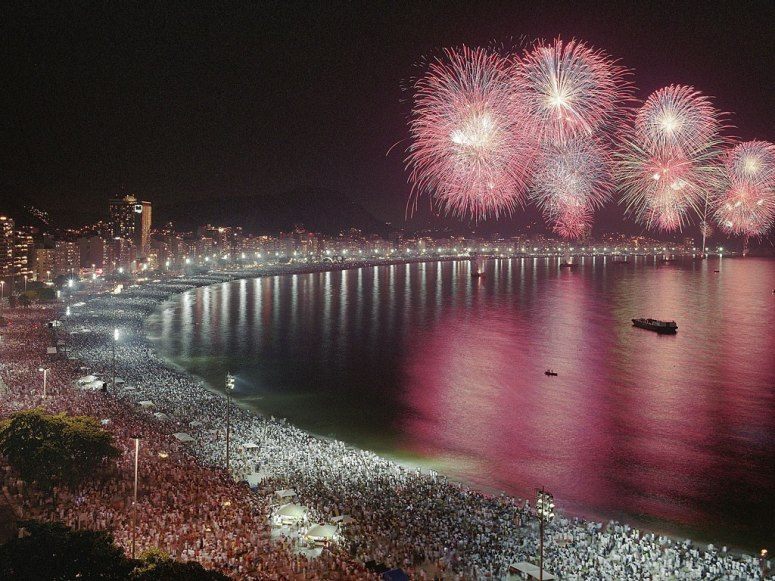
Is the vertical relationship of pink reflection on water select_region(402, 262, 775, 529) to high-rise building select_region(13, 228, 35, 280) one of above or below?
below

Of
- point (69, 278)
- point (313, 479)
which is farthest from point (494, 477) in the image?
point (69, 278)

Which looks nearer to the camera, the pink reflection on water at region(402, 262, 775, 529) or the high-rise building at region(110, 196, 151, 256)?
the pink reflection on water at region(402, 262, 775, 529)

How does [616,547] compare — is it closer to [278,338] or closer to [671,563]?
[671,563]

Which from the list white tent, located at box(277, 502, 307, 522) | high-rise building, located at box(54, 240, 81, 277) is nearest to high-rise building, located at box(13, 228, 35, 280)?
high-rise building, located at box(54, 240, 81, 277)

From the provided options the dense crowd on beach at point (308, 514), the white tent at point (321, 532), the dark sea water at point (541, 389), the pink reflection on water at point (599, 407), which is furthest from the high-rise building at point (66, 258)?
the white tent at point (321, 532)

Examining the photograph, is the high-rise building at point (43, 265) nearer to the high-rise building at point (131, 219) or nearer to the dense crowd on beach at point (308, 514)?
the high-rise building at point (131, 219)

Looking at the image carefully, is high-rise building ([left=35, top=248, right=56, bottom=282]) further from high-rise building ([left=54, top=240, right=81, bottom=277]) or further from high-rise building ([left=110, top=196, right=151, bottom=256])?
high-rise building ([left=110, top=196, right=151, bottom=256])

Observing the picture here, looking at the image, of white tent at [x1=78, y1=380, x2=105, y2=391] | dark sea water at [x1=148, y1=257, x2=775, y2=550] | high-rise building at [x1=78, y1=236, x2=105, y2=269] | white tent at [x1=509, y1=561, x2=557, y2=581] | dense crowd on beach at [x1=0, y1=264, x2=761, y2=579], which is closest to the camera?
white tent at [x1=509, y1=561, x2=557, y2=581]
